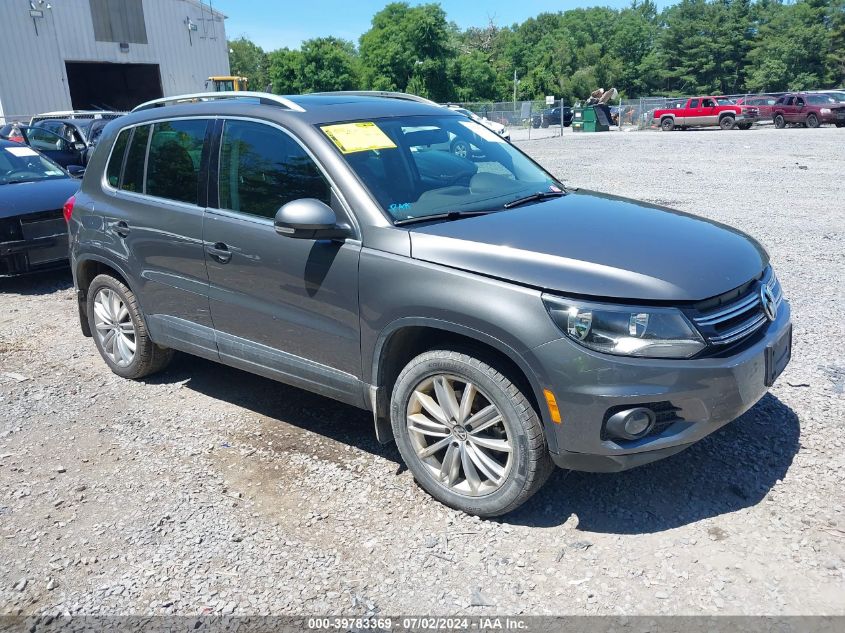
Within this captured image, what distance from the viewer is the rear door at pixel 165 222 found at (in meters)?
4.35

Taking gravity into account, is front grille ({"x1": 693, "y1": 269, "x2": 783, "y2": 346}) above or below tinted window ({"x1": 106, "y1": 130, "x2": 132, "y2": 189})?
below

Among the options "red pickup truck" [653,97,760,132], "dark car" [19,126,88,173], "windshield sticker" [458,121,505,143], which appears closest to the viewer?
"windshield sticker" [458,121,505,143]

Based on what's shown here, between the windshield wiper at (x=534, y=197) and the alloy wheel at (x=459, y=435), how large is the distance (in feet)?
3.70

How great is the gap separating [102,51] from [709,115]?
30.0 metres

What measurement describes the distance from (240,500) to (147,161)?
2438 mm

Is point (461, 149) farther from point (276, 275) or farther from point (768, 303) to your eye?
point (768, 303)

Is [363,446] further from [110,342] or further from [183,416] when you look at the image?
[110,342]

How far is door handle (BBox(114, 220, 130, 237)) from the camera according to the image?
15.7ft

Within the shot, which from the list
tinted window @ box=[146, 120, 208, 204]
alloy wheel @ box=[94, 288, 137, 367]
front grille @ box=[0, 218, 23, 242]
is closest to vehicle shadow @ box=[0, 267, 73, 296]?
front grille @ box=[0, 218, 23, 242]

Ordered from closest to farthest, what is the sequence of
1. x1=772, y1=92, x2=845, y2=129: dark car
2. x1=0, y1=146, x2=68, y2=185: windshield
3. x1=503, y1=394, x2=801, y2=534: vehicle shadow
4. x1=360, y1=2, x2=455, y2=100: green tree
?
x1=503, y1=394, x2=801, y2=534: vehicle shadow → x1=0, y1=146, x2=68, y2=185: windshield → x1=772, y1=92, x2=845, y2=129: dark car → x1=360, y1=2, x2=455, y2=100: green tree

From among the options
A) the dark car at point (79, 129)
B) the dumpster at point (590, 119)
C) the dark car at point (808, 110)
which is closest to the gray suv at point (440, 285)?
the dark car at point (79, 129)

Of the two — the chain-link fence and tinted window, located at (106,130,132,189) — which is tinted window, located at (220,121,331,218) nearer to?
tinted window, located at (106,130,132,189)

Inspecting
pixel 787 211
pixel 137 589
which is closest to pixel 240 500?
pixel 137 589

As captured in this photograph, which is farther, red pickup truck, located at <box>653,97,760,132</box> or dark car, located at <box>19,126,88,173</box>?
red pickup truck, located at <box>653,97,760,132</box>
